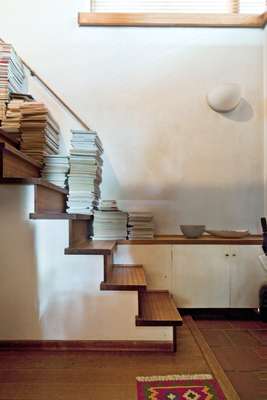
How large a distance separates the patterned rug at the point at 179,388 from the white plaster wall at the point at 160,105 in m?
1.40

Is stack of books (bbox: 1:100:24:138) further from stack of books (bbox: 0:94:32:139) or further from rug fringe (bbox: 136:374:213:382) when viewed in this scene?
rug fringe (bbox: 136:374:213:382)

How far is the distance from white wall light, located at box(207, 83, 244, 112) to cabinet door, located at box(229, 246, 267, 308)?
4.18 ft

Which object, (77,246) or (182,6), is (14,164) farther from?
(182,6)

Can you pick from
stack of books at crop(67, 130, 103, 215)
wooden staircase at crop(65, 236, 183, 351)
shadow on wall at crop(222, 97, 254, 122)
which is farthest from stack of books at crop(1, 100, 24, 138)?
shadow on wall at crop(222, 97, 254, 122)

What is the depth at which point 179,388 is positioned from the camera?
4.46ft

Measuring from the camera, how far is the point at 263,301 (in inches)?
88.2

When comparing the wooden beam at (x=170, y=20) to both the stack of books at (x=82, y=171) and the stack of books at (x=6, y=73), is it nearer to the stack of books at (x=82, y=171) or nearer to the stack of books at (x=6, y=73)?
the stack of books at (x=6, y=73)

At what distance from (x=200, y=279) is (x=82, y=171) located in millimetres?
1224

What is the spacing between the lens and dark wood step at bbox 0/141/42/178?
1502mm

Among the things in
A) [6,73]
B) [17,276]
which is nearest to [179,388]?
[17,276]

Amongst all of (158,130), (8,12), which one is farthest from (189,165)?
(8,12)

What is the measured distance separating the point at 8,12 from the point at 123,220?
2225 millimetres

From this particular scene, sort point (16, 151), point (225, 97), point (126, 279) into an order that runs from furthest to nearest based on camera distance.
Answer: point (225, 97) < point (126, 279) < point (16, 151)

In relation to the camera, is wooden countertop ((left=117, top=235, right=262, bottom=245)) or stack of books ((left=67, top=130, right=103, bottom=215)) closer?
stack of books ((left=67, top=130, right=103, bottom=215))
